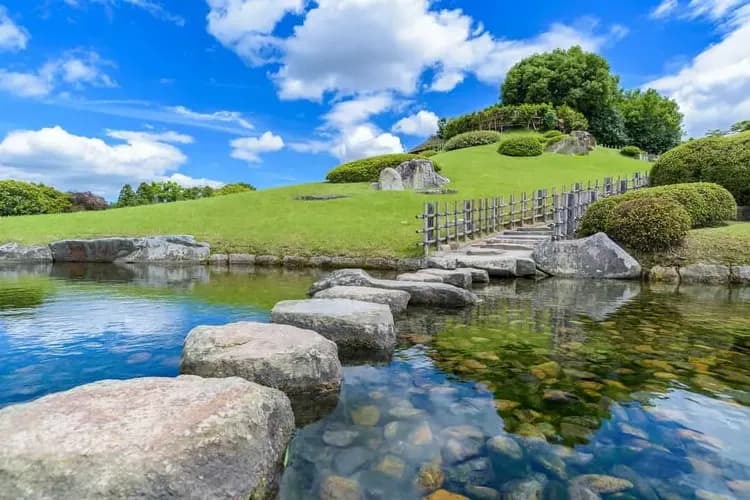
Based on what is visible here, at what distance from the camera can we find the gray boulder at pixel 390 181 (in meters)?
26.2

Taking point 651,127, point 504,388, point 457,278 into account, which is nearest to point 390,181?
point 457,278

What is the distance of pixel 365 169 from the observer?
30.8m

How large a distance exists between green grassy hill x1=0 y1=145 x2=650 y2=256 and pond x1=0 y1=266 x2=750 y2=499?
7.61 m

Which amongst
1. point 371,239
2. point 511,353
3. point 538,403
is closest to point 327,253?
point 371,239

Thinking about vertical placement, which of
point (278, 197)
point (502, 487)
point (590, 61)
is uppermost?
point (590, 61)

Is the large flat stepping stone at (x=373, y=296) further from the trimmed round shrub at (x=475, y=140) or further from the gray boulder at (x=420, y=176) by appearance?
the trimmed round shrub at (x=475, y=140)

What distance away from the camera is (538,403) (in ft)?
12.3

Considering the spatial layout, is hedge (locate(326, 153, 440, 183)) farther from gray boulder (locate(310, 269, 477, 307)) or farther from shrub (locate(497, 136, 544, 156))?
gray boulder (locate(310, 269, 477, 307))

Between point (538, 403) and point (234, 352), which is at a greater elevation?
point (234, 352)

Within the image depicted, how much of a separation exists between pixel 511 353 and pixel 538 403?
1384mm

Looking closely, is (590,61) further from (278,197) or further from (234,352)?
(234,352)

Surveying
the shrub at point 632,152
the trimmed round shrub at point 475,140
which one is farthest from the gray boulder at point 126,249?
the shrub at point 632,152

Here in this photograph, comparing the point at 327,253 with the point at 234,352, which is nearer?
the point at 234,352

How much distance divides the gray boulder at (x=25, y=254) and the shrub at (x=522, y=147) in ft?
110
